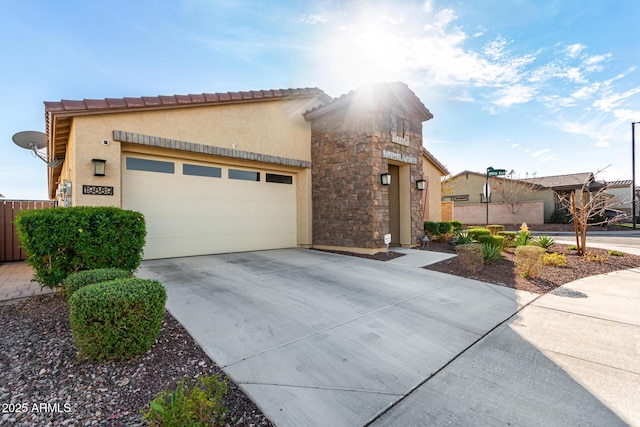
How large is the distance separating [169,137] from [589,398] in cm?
838

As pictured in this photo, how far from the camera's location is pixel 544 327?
12.0ft

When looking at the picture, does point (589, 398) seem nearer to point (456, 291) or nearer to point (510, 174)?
point (456, 291)

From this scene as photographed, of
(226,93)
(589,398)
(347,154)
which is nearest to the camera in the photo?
(589,398)

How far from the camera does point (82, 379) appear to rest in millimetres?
2314

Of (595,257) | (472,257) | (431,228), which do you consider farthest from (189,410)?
(595,257)

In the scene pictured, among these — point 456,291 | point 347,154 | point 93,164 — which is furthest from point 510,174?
point 93,164

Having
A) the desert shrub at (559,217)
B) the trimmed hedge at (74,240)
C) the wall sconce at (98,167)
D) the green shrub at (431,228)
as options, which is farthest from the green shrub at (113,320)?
the desert shrub at (559,217)

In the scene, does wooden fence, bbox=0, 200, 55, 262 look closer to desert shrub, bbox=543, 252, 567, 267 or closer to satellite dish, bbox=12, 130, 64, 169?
satellite dish, bbox=12, 130, 64, 169

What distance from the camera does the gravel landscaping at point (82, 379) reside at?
1.94 meters

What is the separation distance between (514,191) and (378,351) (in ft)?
80.0

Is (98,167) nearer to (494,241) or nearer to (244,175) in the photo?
(244,175)

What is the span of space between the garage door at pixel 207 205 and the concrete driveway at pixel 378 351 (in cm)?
212

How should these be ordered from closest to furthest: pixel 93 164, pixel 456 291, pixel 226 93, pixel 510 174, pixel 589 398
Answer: pixel 589 398 < pixel 456 291 < pixel 93 164 < pixel 226 93 < pixel 510 174

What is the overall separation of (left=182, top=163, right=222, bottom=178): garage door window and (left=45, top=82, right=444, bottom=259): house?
28mm
